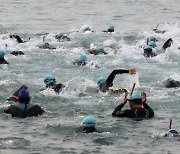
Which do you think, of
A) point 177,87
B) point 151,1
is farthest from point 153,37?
point 151,1

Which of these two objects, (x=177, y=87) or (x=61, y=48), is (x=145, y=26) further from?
(x=177, y=87)

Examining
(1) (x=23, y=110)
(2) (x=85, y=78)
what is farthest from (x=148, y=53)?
(1) (x=23, y=110)

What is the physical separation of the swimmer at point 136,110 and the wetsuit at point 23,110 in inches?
89.0

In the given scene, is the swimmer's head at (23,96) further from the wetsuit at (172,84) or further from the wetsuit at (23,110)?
the wetsuit at (172,84)

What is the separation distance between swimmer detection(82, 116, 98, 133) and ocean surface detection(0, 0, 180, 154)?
21 centimetres

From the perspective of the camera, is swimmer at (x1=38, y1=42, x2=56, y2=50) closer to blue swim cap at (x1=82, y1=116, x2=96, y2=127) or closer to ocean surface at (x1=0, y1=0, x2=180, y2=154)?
ocean surface at (x1=0, y1=0, x2=180, y2=154)

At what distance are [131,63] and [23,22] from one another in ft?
47.5

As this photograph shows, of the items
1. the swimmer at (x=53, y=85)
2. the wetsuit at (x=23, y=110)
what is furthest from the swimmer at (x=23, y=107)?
the swimmer at (x=53, y=85)

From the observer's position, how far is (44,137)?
52.7 feet

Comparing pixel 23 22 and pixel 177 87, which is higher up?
pixel 23 22

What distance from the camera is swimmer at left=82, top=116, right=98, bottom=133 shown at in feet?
A: 52.1

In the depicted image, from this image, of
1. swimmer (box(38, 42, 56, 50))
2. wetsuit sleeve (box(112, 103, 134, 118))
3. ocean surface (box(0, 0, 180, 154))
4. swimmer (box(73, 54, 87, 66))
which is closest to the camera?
ocean surface (box(0, 0, 180, 154))

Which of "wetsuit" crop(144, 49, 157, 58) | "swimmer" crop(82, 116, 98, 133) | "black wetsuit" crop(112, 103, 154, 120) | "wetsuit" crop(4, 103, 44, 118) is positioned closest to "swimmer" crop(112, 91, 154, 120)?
"black wetsuit" crop(112, 103, 154, 120)

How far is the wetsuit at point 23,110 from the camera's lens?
57.0ft
